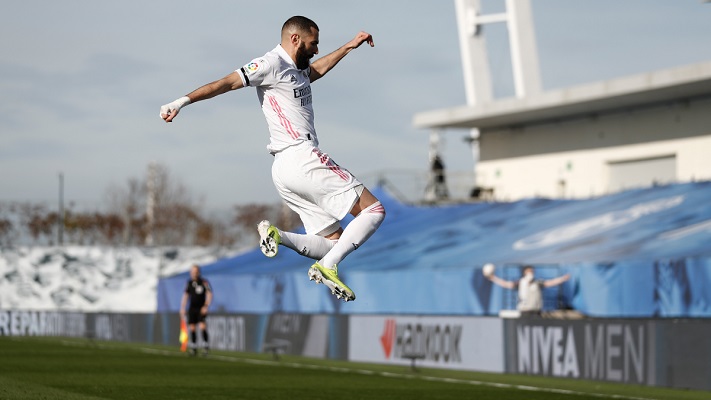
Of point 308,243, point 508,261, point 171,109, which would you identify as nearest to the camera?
point 171,109

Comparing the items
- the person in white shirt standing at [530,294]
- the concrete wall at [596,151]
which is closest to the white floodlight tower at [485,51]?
the concrete wall at [596,151]

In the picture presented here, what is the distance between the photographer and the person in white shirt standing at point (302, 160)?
32.0 ft

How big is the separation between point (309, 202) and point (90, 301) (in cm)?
3801

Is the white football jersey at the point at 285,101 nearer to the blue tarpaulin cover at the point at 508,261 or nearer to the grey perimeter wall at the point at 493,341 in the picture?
the grey perimeter wall at the point at 493,341

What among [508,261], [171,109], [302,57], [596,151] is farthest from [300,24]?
[596,151]

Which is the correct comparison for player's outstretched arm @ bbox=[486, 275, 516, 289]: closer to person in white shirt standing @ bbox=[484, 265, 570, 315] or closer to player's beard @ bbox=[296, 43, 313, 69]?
person in white shirt standing @ bbox=[484, 265, 570, 315]

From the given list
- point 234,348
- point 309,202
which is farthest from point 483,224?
point 309,202

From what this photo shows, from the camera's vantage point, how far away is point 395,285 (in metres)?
30.7

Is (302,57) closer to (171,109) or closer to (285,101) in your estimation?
(285,101)

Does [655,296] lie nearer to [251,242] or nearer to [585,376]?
[585,376]

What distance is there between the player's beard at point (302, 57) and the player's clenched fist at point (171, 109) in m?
1.24

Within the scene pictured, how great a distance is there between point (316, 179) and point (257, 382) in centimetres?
931

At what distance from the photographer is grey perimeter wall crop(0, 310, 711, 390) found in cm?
1866

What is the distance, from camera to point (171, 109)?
8.88m
